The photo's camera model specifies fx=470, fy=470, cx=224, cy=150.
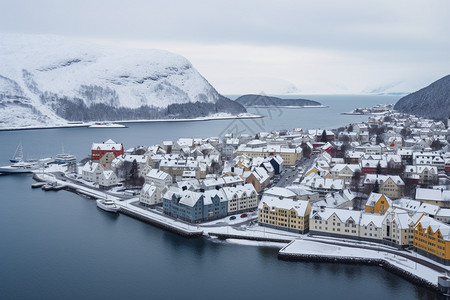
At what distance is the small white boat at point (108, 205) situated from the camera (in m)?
21.1

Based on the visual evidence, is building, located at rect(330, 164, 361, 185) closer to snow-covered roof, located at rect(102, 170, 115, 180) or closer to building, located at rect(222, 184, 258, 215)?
building, located at rect(222, 184, 258, 215)

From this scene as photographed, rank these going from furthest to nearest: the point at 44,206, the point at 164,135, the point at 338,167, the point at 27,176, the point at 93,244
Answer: the point at 164,135 → the point at 27,176 → the point at 338,167 → the point at 44,206 → the point at 93,244

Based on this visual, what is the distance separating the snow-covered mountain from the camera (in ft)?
271

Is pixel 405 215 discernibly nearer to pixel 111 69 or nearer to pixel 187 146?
pixel 187 146

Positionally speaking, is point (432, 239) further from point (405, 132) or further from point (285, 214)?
point (405, 132)

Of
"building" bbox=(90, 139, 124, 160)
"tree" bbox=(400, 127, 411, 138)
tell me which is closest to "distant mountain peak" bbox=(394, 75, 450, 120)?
"tree" bbox=(400, 127, 411, 138)

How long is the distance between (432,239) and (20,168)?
27021 mm

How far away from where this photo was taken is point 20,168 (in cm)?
3219

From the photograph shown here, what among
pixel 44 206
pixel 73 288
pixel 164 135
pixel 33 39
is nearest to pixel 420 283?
pixel 73 288

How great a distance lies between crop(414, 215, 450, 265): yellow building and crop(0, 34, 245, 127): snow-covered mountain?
228 feet

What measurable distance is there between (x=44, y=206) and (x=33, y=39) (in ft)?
288

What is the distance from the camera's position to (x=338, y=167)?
25.8 m

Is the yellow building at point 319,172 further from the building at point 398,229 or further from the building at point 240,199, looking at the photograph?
the building at point 398,229

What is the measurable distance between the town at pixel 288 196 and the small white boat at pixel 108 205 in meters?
0.20
